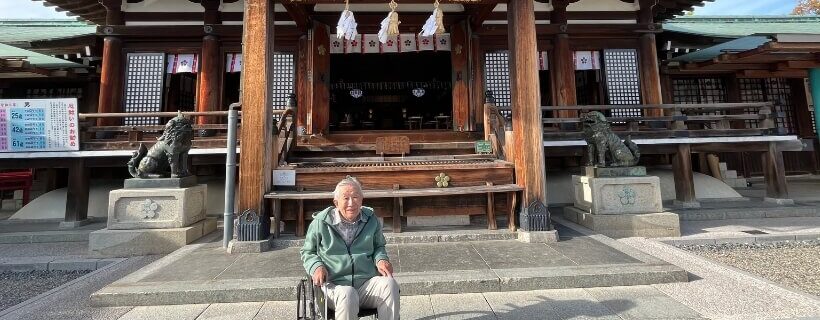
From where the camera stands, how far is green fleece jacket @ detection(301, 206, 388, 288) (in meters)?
2.72

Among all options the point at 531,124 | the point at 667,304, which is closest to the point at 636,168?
the point at 531,124

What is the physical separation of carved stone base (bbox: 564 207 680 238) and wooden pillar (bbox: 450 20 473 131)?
4.44m

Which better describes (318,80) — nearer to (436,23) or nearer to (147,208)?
(436,23)

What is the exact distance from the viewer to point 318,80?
9836mm

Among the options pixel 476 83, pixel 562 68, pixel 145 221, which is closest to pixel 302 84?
pixel 476 83

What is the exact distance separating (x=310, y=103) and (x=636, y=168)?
790 cm

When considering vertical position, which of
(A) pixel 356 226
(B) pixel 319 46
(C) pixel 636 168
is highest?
(B) pixel 319 46

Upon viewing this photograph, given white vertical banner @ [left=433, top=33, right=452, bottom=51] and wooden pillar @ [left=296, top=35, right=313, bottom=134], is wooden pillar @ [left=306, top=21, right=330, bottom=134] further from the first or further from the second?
white vertical banner @ [left=433, top=33, right=452, bottom=51]

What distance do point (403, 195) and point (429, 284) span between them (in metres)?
2.13

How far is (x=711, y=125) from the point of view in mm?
12977

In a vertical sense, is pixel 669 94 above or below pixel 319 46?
below

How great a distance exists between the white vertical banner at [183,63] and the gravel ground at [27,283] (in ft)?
21.5

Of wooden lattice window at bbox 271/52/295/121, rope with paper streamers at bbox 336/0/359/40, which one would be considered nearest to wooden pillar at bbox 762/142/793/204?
rope with paper streamers at bbox 336/0/359/40

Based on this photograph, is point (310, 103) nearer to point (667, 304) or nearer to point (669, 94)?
point (667, 304)
